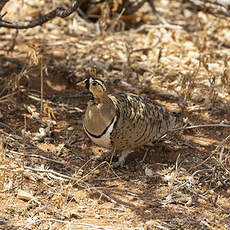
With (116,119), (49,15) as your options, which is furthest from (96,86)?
(49,15)

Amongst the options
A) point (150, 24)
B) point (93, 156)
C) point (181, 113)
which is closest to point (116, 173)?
point (93, 156)

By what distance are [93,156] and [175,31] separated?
3.26m

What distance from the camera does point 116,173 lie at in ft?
13.0

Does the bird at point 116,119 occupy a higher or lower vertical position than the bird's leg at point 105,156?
higher

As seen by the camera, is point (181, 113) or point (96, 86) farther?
point (181, 113)

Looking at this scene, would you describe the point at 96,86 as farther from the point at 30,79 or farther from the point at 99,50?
the point at 99,50

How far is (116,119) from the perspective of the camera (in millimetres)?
3771

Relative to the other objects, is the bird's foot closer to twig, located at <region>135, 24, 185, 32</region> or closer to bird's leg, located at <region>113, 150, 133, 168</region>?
bird's leg, located at <region>113, 150, 133, 168</region>

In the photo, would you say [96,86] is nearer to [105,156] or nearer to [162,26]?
[105,156]

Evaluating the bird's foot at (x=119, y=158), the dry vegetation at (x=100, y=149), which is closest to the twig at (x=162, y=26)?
the dry vegetation at (x=100, y=149)

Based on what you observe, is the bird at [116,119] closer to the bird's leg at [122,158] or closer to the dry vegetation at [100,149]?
the bird's leg at [122,158]

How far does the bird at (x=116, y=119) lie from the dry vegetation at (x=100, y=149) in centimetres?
27

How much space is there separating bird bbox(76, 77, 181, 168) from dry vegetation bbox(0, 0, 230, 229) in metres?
0.27

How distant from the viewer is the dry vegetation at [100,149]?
10.9 feet
